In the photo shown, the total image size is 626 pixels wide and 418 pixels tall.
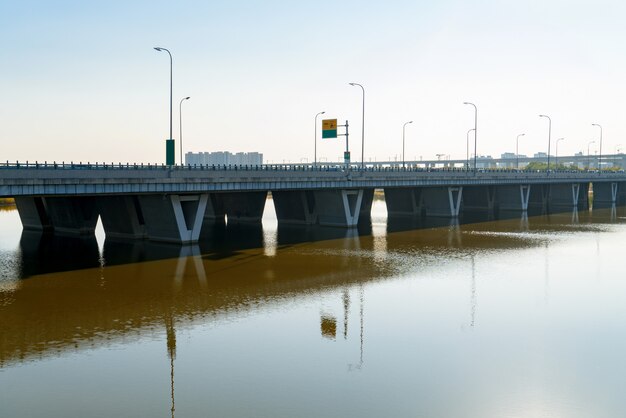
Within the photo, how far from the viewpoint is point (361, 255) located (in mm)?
51062

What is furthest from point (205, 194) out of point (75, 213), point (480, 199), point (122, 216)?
point (480, 199)

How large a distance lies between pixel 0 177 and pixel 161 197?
1473 centimetres

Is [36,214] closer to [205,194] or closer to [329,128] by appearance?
[205,194]

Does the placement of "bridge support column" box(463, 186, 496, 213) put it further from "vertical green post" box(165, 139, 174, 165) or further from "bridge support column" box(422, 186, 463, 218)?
"vertical green post" box(165, 139, 174, 165)

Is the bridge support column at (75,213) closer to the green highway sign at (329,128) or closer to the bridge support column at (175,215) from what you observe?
the bridge support column at (175,215)

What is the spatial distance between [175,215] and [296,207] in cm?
2418

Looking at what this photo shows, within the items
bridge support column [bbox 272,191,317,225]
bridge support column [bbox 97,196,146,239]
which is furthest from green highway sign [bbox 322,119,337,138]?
bridge support column [bbox 97,196,146,239]

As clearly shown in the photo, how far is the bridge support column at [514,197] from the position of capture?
104750 mm

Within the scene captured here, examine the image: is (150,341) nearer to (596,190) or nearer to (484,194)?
(484,194)

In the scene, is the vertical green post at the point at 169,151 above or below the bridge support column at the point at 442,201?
above

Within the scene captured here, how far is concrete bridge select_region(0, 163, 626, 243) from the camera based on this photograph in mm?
45906

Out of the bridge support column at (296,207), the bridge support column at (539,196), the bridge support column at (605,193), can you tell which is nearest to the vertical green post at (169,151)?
the bridge support column at (296,207)

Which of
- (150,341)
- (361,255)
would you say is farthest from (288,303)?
(361,255)

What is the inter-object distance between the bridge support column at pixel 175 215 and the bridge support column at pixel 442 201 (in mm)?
44890
